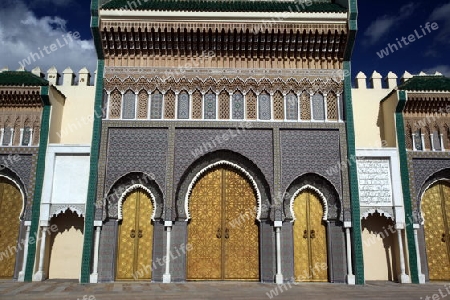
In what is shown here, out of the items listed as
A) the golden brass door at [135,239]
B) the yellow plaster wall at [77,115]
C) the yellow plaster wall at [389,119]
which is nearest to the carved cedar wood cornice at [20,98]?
the yellow plaster wall at [77,115]

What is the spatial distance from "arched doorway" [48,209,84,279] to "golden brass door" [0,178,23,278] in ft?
2.24

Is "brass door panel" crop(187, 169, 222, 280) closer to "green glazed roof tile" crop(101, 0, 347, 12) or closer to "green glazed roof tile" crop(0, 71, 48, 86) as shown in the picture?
"green glazed roof tile" crop(101, 0, 347, 12)

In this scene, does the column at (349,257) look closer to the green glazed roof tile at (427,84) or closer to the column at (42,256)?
the green glazed roof tile at (427,84)

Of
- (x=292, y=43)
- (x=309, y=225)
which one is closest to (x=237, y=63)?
(x=292, y=43)

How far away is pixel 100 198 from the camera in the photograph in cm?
807

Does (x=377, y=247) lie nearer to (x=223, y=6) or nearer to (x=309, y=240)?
(x=309, y=240)

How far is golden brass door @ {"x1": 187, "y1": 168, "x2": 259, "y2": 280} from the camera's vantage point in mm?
8031

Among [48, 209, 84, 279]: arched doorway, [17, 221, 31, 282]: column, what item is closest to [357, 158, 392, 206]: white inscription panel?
[48, 209, 84, 279]: arched doorway

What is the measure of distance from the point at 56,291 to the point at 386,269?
6.25 meters

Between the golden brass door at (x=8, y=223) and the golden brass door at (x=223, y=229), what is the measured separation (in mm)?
3367

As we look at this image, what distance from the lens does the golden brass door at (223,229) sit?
316 inches

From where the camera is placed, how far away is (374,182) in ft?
27.8

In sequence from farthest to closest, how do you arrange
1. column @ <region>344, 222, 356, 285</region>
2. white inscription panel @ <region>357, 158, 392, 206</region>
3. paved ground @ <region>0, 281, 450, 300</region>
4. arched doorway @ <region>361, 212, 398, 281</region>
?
arched doorway @ <region>361, 212, 398, 281</region>
white inscription panel @ <region>357, 158, 392, 206</region>
column @ <region>344, 222, 356, 285</region>
paved ground @ <region>0, 281, 450, 300</region>

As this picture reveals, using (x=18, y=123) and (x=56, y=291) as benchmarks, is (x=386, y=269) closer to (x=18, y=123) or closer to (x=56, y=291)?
(x=56, y=291)
